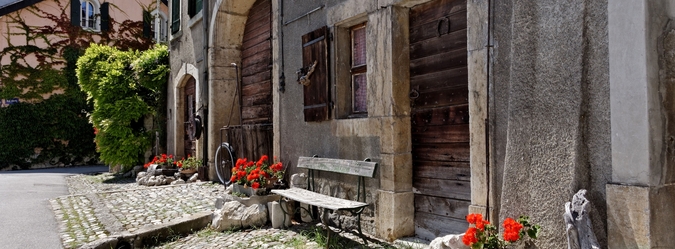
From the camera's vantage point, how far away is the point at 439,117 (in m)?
4.31

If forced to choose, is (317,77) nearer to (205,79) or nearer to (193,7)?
(205,79)

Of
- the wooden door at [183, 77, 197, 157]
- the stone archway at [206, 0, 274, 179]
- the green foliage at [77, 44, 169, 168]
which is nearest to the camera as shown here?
the stone archway at [206, 0, 274, 179]

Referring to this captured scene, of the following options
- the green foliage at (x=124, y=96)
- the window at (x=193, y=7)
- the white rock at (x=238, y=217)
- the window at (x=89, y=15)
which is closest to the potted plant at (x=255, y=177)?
the white rock at (x=238, y=217)

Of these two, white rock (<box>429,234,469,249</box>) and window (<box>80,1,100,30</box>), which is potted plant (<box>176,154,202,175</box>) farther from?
window (<box>80,1,100,30</box>)

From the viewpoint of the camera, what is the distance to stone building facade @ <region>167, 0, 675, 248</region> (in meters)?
2.62

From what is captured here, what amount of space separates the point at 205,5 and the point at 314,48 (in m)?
4.81

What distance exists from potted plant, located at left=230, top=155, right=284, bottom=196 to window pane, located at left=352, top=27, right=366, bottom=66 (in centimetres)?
176

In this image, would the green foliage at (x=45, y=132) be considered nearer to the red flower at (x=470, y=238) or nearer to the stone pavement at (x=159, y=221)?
the stone pavement at (x=159, y=221)

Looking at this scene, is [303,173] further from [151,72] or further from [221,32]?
[151,72]

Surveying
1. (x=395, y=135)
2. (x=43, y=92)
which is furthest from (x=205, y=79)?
(x=43, y=92)

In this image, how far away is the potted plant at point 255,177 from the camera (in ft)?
18.7

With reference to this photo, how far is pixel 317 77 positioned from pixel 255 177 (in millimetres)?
1391

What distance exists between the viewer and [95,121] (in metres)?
12.1

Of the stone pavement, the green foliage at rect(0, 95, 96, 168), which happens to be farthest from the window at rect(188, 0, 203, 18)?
the green foliage at rect(0, 95, 96, 168)
